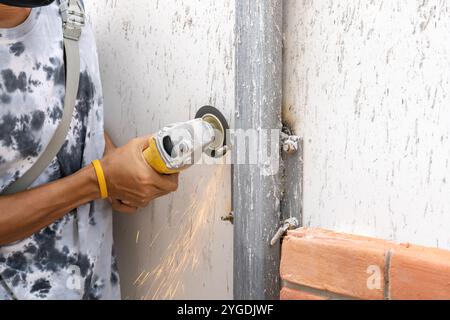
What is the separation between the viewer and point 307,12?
3.50 feet

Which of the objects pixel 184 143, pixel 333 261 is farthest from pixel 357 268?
pixel 184 143

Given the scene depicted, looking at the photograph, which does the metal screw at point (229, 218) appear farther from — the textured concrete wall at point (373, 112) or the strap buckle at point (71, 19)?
the strap buckle at point (71, 19)

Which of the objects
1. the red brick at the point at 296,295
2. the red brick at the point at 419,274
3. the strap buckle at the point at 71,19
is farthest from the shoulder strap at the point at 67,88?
Answer: the red brick at the point at 419,274

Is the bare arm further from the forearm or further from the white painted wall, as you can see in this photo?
the white painted wall

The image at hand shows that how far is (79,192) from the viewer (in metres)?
1.19

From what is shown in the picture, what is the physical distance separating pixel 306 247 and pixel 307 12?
500 mm

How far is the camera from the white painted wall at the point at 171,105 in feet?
3.97

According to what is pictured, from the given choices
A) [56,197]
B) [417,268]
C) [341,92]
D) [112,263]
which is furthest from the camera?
[112,263]

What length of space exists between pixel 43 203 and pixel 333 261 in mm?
659

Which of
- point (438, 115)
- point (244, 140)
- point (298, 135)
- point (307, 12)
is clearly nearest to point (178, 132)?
point (244, 140)

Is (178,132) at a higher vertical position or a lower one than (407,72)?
lower

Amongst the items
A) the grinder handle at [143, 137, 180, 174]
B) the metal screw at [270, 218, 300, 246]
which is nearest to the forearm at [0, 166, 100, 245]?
the grinder handle at [143, 137, 180, 174]

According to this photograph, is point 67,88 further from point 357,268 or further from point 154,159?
point 357,268
